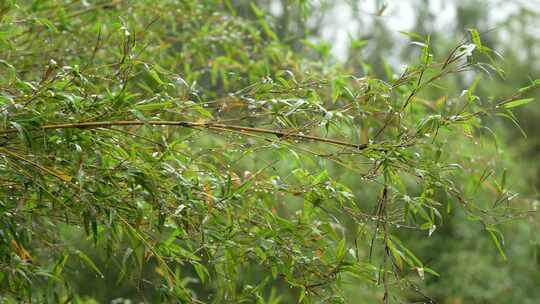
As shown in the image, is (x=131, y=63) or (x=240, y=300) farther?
(x=240, y=300)

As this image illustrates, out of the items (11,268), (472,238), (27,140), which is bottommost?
(472,238)

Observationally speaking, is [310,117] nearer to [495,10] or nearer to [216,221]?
[216,221]

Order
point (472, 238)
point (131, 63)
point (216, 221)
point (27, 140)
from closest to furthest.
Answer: point (27, 140) → point (131, 63) → point (216, 221) → point (472, 238)

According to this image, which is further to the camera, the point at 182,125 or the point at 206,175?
the point at 206,175

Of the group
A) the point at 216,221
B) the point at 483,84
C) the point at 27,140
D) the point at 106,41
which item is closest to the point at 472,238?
the point at 483,84

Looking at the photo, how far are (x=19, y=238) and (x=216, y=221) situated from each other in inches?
18.6

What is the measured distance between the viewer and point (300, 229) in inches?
78.7

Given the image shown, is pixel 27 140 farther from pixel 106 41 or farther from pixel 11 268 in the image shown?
pixel 106 41

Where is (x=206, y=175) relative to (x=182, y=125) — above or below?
below

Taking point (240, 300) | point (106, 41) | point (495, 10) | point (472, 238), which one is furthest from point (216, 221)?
point (495, 10)

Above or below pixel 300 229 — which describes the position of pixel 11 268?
below

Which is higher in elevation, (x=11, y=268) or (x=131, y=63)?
(x=131, y=63)

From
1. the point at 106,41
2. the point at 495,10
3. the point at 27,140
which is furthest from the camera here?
the point at 495,10

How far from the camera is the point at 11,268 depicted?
1868mm
